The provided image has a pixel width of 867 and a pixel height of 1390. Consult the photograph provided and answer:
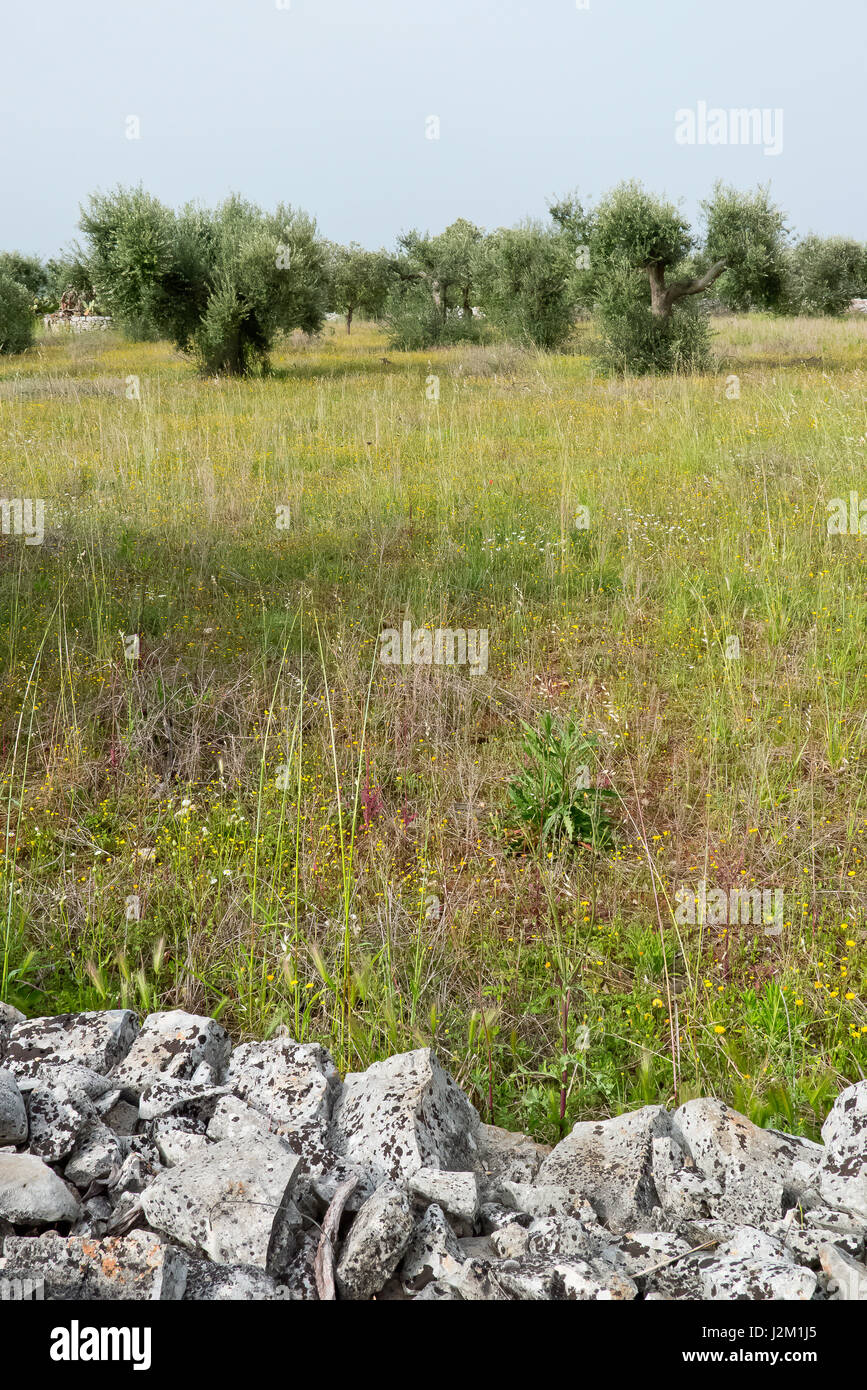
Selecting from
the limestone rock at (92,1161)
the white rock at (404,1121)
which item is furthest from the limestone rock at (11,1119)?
the white rock at (404,1121)

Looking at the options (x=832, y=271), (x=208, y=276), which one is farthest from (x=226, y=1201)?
(x=832, y=271)

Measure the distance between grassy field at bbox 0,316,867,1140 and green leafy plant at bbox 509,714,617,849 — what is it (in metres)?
0.09

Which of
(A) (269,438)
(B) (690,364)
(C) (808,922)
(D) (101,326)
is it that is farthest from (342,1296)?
(D) (101,326)

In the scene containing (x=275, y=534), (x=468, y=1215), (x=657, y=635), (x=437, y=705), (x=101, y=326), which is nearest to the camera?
(x=468, y=1215)

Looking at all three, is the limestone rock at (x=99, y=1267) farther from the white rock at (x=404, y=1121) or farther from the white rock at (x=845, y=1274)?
the white rock at (x=845, y=1274)

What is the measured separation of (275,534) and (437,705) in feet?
11.0

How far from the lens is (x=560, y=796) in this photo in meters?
3.65

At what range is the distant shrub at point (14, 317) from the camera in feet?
85.2

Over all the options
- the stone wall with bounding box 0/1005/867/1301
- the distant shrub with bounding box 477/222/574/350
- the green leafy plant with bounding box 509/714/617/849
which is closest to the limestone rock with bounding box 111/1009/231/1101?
the stone wall with bounding box 0/1005/867/1301

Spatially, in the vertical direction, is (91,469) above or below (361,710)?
above

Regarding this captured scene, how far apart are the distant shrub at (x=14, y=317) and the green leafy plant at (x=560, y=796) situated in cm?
2782

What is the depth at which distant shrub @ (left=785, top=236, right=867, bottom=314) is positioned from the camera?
93.6 feet
